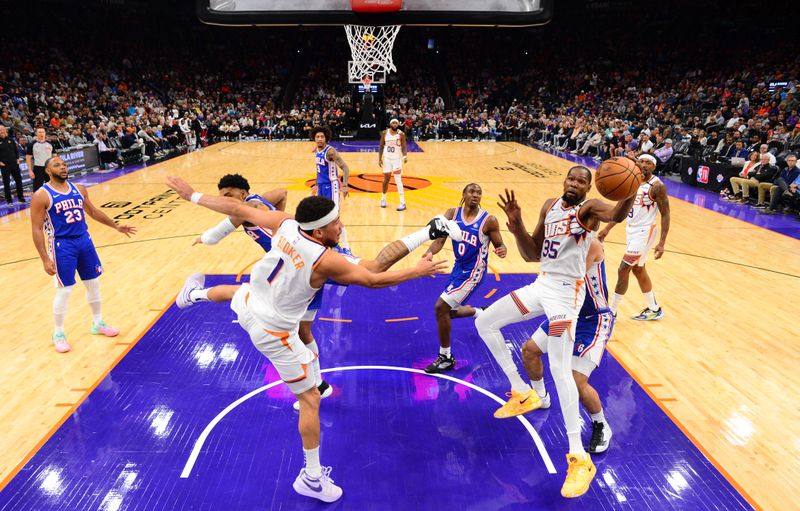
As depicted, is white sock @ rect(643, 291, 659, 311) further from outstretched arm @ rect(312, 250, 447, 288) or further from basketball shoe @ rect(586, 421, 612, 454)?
outstretched arm @ rect(312, 250, 447, 288)

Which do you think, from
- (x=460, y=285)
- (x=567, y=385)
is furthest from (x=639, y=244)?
(x=567, y=385)

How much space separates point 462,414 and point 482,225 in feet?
5.59

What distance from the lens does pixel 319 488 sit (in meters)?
Answer: 3.86

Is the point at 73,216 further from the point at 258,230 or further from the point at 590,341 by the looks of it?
the point at 590,341

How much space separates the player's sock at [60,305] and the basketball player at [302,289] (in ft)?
9.42

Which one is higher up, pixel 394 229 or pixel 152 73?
pixel 152 73

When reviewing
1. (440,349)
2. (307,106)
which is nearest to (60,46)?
(307,106)

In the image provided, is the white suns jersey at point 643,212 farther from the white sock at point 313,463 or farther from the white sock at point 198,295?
the white sock at point 198,295

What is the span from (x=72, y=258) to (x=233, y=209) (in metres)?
2.37

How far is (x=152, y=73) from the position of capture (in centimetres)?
3191

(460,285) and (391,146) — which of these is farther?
(391,146)

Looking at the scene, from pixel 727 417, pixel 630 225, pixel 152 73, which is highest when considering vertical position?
pixel 152 73

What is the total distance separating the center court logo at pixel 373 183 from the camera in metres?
15.2

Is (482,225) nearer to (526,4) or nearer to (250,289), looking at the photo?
(250,289)
